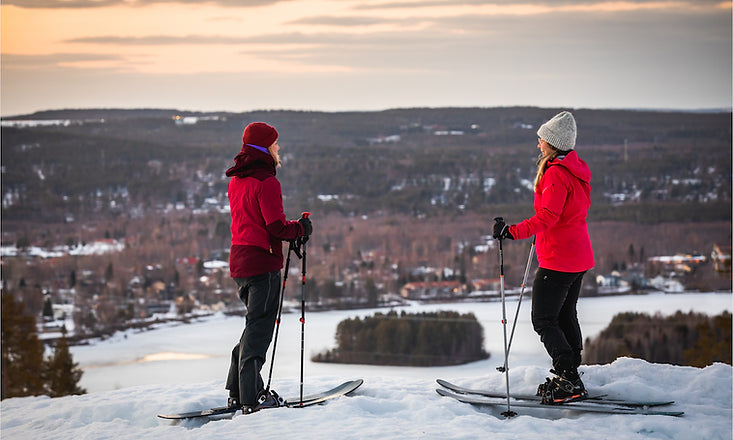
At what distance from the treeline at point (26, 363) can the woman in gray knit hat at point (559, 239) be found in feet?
58.7

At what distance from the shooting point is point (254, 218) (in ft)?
15.8

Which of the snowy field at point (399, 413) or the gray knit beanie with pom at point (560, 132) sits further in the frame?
the gray knit beanie with pom at point (560, 132)

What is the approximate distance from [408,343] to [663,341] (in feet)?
28.0

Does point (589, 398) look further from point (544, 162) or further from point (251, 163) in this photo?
point (251, 163)

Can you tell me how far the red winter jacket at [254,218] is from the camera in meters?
4.76

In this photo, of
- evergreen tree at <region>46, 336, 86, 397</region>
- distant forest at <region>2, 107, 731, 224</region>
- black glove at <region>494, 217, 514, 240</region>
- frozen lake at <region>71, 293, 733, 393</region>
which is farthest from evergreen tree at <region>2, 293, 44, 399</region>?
distant forest at <region>2, 107, 731, 224</region>

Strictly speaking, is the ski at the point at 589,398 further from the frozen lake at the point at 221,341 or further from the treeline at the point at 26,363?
the treeline at the point at 26,363

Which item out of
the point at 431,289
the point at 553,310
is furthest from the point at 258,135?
the point at 431,289

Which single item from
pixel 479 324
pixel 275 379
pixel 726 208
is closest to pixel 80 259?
pixel 479 324

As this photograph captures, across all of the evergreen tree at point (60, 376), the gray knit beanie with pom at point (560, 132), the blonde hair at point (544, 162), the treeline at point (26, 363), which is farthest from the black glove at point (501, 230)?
the evergreen tree at point (60, 376)

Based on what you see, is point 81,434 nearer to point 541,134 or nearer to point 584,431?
point 584,431

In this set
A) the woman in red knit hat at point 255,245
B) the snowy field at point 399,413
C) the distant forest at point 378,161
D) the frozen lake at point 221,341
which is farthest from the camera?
the distant forest at point 378,161

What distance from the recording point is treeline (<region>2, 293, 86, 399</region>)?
774 inches

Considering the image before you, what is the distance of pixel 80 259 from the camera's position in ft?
195
